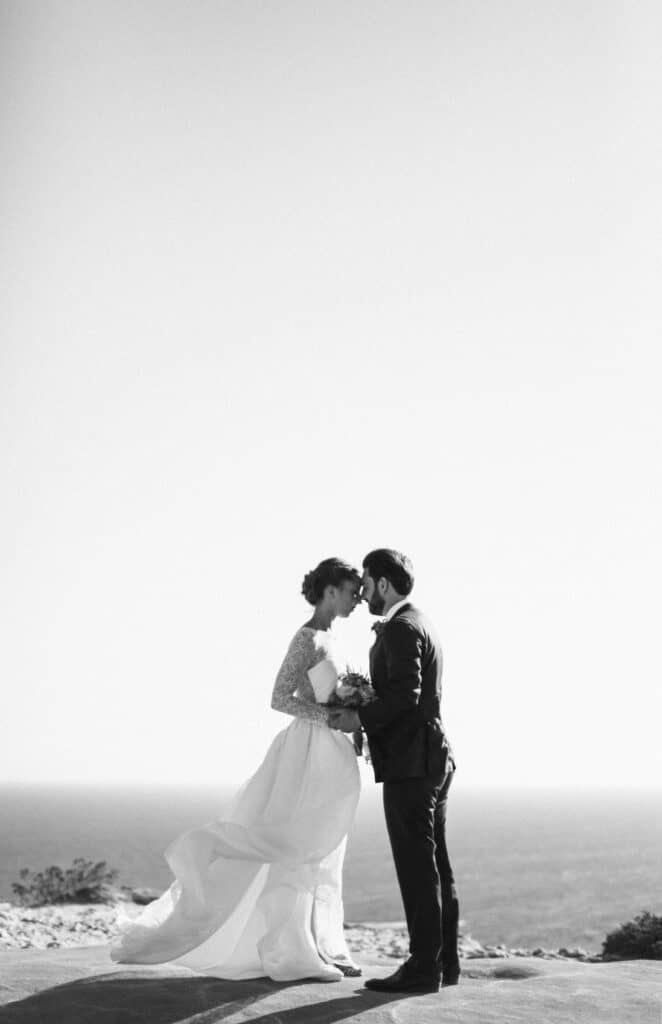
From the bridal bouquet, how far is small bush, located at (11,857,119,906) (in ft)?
38.3

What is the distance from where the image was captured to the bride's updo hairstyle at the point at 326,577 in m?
6.97

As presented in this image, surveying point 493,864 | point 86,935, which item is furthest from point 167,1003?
point 493,864

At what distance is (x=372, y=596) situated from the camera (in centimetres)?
685

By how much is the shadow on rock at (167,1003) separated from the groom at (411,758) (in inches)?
19.9

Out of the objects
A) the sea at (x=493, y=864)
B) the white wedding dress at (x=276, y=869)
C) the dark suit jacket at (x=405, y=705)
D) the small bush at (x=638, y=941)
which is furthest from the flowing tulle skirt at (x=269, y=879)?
the sea at (x=493, y=864)

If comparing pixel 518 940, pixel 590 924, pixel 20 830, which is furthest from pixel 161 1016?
pixel 20 830

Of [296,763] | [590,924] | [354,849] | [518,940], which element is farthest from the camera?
[354,849]

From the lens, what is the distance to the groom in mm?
6273

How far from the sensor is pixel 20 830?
109 m

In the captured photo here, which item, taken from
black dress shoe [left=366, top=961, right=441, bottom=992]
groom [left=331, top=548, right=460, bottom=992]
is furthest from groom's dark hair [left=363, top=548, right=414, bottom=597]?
black dress shoe [left=366, top=961, right=441, bottom=992]

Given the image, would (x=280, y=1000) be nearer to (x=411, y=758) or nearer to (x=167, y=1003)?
(x=167, y=1003)

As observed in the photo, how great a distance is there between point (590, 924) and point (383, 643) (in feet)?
192

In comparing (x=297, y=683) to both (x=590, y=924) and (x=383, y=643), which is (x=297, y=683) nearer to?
(x=383, y=643)

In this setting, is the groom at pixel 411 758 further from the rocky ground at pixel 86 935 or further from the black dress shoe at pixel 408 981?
the rocky ground at pixel 86 935
